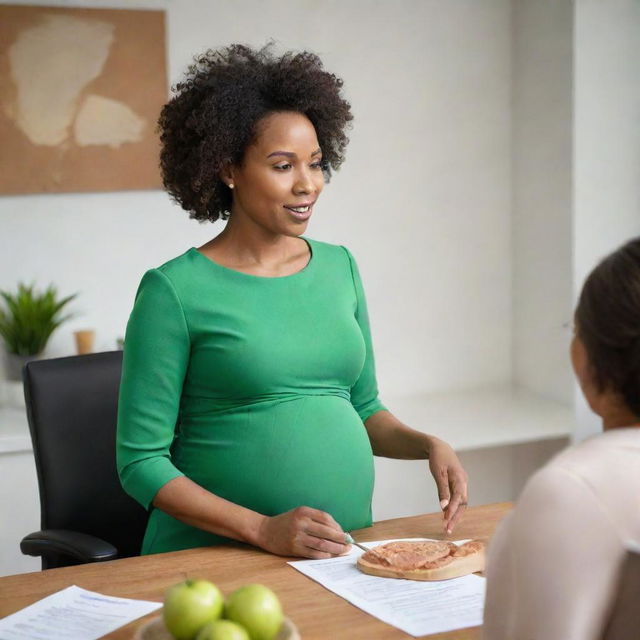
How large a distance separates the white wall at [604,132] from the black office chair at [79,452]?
2000mm

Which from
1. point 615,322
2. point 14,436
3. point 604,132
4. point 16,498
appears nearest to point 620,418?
point 615,322

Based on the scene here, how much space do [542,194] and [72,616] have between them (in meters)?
2.90

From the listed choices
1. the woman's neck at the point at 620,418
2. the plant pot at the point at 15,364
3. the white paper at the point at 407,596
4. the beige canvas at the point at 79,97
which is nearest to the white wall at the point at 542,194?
the beige canvas at the point at 79,97

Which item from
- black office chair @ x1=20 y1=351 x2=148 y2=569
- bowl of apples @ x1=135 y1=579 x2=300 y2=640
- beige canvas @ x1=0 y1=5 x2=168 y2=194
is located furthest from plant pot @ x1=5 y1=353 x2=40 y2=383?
bowl of apples @ x1=135 y1=579 x2=300 y2=640

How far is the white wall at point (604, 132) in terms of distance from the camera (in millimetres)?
3748

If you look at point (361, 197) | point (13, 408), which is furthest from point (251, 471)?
point (361, 197)

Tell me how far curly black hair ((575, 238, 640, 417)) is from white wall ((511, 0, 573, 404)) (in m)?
2.80

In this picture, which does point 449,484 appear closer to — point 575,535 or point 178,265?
point 178,265

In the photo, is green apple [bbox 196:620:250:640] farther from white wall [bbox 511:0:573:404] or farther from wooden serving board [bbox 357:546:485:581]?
white wall [bbox 511:0:573:404]

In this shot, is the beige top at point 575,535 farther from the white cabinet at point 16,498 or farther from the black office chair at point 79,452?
the white cabinet at point 16,498

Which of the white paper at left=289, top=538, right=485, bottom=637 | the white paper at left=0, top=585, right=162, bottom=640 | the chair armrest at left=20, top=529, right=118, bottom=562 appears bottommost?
the chair armrest at left=20, top=529, right=118, bottom=562

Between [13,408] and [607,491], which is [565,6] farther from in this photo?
[607,491]

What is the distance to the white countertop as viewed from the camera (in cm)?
349

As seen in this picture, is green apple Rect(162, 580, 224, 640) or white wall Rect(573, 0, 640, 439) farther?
white wall Rect(573, 0, 640, 439)
